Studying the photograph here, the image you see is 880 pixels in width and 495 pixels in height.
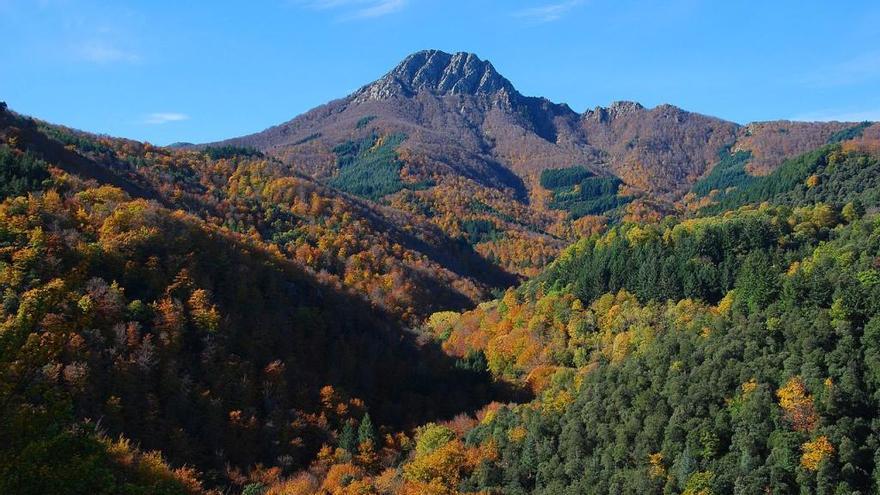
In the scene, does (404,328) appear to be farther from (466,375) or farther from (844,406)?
(844,406)

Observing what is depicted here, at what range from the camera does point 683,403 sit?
75188 millimetres

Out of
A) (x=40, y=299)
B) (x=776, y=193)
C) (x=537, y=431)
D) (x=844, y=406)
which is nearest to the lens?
(x=40, y=299)

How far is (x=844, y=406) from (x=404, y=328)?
8521 cm

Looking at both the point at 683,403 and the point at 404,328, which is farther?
the point at 404,328

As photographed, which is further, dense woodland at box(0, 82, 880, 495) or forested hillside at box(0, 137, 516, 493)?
forested hillside at box(0, 137, 516, 493)

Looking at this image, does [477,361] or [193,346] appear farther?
[477,361]

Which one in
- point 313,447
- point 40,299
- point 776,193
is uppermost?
point 776,193

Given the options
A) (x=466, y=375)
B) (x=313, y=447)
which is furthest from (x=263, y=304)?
(x=466, y=375)

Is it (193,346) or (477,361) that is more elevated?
(193,346)

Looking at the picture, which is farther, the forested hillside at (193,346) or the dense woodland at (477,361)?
the forested hillside at (193,346)

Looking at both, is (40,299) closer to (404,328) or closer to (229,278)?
(229,278)

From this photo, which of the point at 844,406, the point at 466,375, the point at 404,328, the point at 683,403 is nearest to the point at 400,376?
the point at 466,375

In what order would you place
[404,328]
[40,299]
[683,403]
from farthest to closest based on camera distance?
1. [404,328]
2. [683,403]
3. [40,299]

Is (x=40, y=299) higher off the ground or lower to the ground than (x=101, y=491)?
higher
